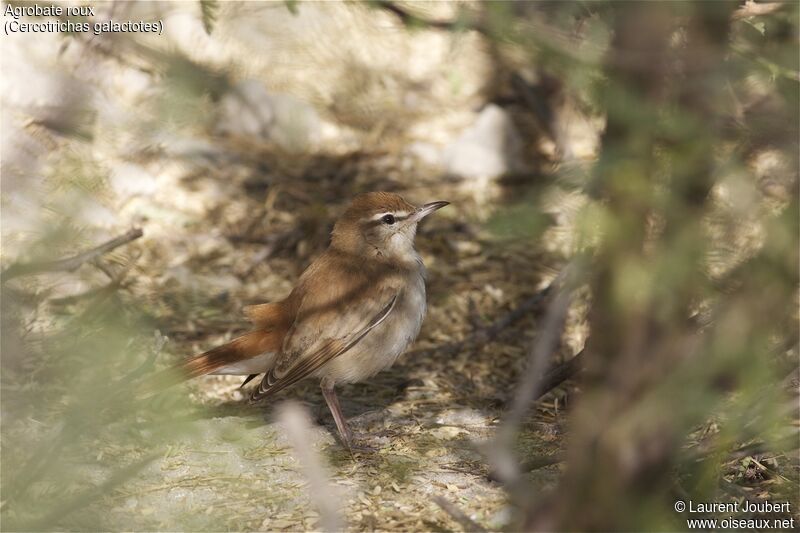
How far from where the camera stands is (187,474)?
4.43 m

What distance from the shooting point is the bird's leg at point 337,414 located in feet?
16.3

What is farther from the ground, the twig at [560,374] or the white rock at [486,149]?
the twig at [560,374]

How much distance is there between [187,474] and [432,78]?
5.83 meters

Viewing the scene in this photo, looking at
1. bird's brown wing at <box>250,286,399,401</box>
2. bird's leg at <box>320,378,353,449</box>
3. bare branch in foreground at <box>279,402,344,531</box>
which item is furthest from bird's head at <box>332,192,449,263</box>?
bare branch in foreground at <box>279,402,344,531</box>

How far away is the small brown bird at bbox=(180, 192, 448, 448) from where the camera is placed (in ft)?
17.1

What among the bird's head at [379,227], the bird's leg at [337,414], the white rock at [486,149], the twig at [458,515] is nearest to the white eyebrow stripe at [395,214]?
the bird's head at [379,227]

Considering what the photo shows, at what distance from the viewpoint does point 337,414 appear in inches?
204

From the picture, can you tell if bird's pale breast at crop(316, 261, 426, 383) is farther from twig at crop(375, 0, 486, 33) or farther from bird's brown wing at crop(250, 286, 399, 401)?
twig at crop(375, 0, 486, 33)

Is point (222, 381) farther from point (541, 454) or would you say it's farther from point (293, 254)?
point (541, 454)

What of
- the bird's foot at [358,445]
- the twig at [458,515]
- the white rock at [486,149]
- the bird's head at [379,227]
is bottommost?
the white rock at [486,149]

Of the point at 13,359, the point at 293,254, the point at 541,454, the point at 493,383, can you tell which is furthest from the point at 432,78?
the point at 13,359

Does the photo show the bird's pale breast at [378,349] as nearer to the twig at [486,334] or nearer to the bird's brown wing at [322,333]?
the bird's brown wing at [322,333]

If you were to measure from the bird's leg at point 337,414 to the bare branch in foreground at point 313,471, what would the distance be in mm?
173

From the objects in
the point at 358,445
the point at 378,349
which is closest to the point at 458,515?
the point at 358,445
